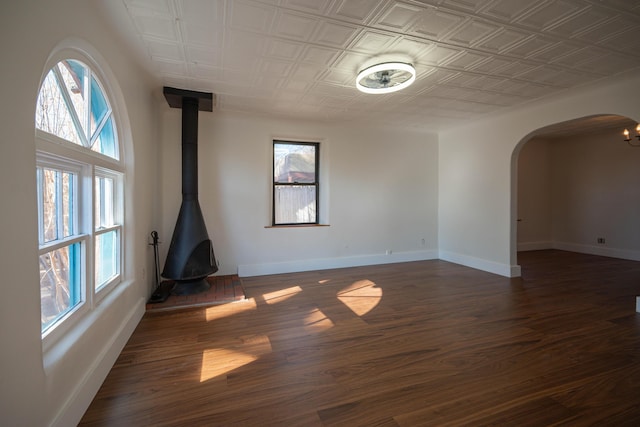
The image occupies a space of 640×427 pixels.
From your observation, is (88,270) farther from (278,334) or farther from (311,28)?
(311,28)

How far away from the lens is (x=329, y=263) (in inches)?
201

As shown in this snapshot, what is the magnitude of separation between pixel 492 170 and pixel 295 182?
10.9ft

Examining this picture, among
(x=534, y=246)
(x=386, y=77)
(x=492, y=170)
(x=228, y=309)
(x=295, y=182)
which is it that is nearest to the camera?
(x=386, y=77)

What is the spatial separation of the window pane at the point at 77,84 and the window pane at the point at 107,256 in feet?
2.85

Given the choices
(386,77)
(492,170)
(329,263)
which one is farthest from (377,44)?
(329,263)

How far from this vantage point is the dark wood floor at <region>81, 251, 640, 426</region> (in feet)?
5.49

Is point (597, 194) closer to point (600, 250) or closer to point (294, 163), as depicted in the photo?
point (600, 250)

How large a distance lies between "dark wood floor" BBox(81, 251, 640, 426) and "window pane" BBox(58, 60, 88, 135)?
183 centimetres

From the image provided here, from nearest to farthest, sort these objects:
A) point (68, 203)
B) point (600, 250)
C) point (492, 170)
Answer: point (68, 203), point (492, 170), point (600, 250)

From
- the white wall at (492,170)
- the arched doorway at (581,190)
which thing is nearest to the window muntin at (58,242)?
the white wall at (492,170)

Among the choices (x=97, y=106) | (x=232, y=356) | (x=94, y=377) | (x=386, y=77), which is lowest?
(x=232, y=356)

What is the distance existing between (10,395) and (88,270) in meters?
0.97

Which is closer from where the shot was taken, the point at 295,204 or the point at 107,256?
the point at 107,256

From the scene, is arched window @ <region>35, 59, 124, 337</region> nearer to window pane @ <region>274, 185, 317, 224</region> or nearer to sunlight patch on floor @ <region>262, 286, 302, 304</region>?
sunlight patch on floor @ <region>262, 286, 302, 304</region>
